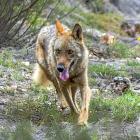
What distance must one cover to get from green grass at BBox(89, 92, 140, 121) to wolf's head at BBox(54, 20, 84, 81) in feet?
2.44

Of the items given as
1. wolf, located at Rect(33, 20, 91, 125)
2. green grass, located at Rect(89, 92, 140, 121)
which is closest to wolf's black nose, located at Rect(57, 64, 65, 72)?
wolf, located at Rect(33, 20, 91, 125)

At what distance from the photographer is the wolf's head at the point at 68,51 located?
185 inches

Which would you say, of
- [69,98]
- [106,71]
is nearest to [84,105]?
A: [69,98]

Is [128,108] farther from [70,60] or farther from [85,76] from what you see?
[70,60]

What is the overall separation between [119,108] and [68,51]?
45.7 inches

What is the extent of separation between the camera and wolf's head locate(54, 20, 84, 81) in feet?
15.4

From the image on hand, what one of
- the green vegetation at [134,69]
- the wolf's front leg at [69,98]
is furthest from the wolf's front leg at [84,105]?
the green vegetation at [134,69]

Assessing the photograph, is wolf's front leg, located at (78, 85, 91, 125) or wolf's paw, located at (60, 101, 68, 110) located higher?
wolf's front leg, located at (78, 85, 91, 125)

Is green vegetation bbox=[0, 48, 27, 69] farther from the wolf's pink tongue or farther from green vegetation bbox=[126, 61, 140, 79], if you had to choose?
the wolf's pink tongue

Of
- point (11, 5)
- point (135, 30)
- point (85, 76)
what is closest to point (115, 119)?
point (85, 76)

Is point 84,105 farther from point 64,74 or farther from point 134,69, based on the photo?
point 134,69

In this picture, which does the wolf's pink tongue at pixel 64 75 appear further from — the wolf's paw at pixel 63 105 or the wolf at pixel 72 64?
the wolf's paw at pixel 63 105

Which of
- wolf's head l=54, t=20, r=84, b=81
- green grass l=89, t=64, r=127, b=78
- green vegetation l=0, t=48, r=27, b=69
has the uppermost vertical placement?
wolf's head l=54, t=20, r=84, b=81

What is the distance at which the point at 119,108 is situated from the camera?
4934 mm
